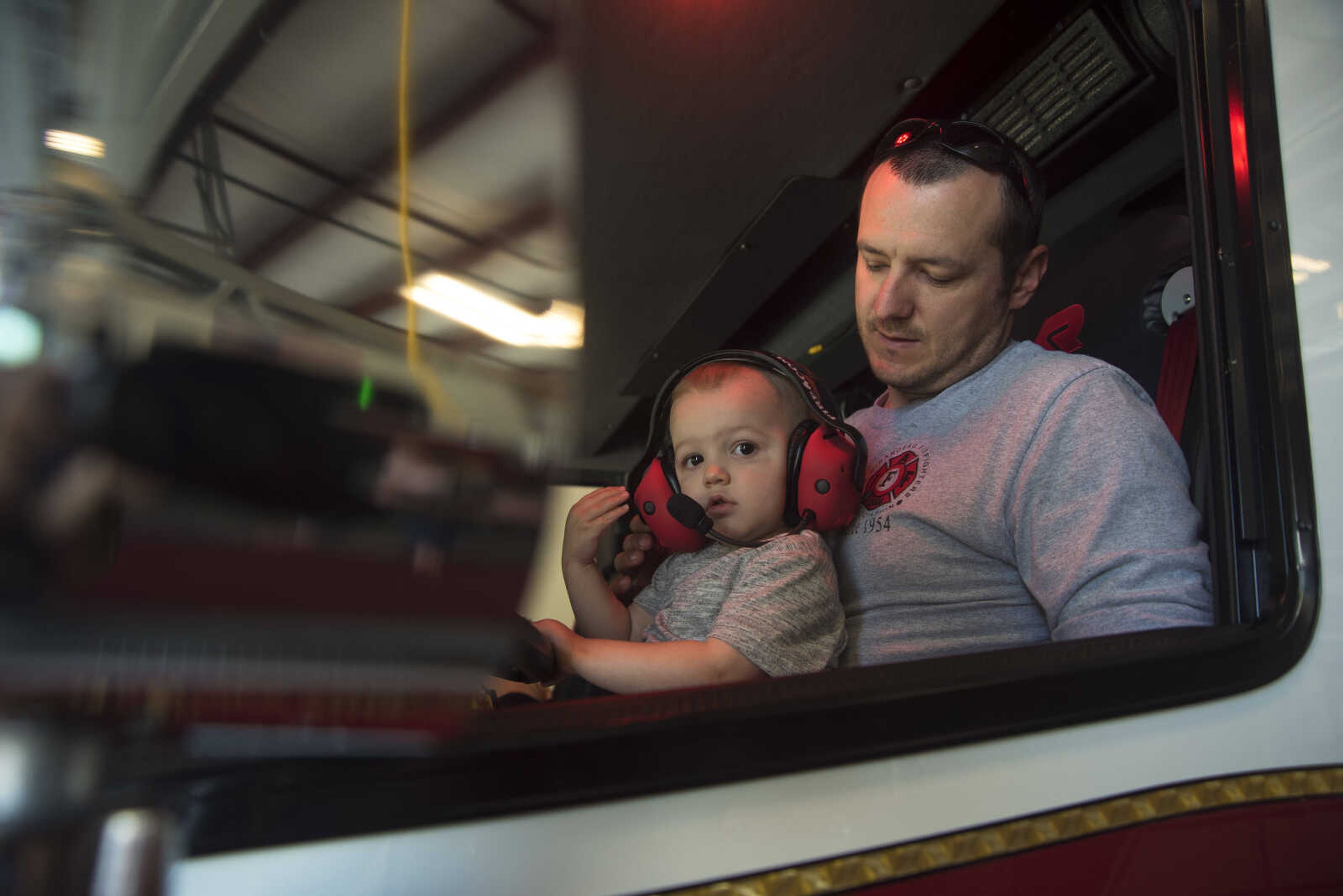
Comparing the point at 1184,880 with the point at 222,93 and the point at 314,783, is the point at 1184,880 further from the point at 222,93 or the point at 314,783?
the point at 222,93

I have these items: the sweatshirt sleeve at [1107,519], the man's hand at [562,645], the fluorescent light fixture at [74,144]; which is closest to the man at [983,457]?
the sweatshirt sleeve at [1107,519]

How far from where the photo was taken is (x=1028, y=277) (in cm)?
123

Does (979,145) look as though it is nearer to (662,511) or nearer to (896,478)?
(896,478)

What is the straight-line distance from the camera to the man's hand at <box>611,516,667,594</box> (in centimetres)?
135

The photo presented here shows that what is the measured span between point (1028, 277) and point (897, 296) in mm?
201

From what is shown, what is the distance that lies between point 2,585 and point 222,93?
0.81ft

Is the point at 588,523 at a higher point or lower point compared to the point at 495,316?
higher

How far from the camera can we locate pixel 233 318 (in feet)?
0.85

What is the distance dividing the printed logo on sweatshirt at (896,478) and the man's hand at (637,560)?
35 centimetres

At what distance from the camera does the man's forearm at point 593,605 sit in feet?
4.11

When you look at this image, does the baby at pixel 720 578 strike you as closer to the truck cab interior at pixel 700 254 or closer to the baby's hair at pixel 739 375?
the baby's hair at pixel 739 375

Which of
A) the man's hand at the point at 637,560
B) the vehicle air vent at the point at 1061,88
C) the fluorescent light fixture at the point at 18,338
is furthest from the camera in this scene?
the vehicle air vent at the point at 1061,88

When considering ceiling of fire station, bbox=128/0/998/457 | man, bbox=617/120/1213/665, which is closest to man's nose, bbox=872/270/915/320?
man, bbox=617/120/1213/665

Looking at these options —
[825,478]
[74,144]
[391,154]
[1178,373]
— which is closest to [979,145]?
[1178,373]
